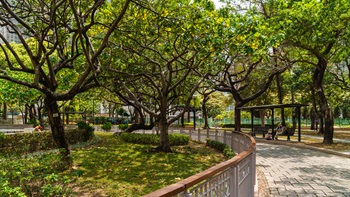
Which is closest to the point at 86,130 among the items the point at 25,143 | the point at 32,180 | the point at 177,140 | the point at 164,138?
the point at 25,143

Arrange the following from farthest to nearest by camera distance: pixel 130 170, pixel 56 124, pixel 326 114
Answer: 1. pixel 326 114
2. pixel 130 170
3. pixel 56 124

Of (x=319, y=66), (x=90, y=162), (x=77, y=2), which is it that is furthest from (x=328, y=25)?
(x=90, y=162)

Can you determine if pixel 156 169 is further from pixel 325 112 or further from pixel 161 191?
pixel 325 112

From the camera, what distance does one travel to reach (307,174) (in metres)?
9.23

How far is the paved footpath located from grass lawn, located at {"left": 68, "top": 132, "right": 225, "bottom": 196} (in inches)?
95.5

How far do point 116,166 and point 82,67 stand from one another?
599 cm

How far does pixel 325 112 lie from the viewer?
17.1 metres

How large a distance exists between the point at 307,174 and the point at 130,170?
5814 millimetres

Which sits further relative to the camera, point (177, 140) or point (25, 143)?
point (177, 140)

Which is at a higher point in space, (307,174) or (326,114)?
(326,114)

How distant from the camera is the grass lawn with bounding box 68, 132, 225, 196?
7965 millimetres

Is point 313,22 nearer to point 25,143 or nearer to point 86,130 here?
point 86,130

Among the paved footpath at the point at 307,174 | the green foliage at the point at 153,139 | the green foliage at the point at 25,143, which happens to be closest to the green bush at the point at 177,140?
the green foliage at the point at 153,139

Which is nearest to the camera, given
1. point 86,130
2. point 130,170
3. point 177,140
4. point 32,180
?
point 32,180
